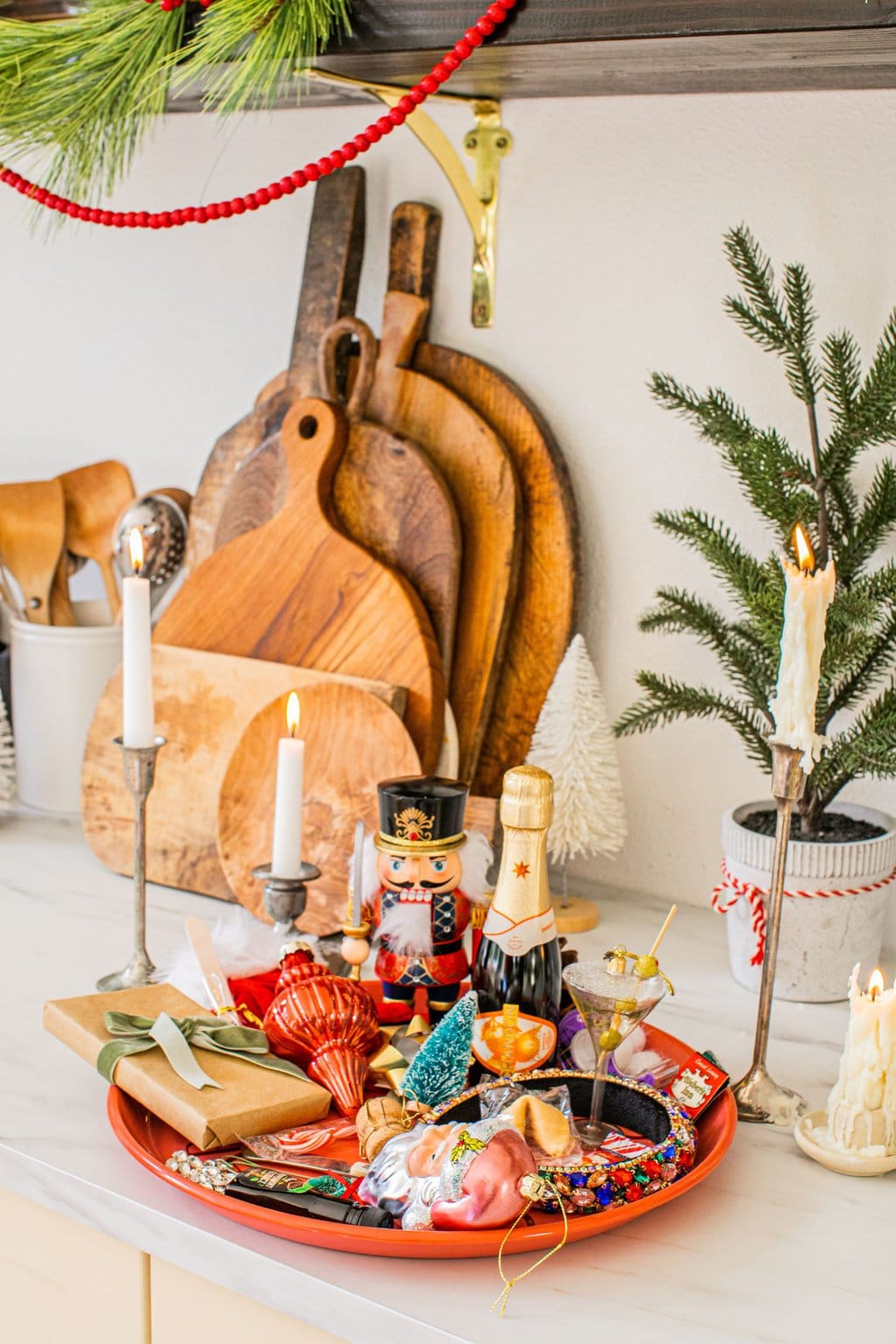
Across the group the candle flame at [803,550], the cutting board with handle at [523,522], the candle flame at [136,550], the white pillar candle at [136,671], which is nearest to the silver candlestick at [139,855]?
the white pillar candle at [136,671]

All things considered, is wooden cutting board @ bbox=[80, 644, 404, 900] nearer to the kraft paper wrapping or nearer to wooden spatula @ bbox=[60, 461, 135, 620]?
wooden spatula @ bbox=[60, 461, 135, 620]

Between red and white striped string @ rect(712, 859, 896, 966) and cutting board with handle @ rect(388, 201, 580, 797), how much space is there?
26cm

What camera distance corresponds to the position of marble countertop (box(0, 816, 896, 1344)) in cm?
61

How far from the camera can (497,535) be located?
3.78 feet

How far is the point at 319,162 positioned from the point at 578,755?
19.4 inches

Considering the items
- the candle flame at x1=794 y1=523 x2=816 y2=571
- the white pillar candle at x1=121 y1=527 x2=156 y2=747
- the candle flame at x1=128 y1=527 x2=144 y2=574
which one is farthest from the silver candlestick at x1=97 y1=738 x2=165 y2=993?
the candle flame at x1=794 y1=523 x2=816 y2=571

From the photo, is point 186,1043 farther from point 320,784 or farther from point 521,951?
point 320,784

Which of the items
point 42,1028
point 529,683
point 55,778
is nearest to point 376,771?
point 529,683

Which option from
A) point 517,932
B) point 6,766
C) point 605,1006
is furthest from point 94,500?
point 605,1006

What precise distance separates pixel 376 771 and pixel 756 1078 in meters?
0.41

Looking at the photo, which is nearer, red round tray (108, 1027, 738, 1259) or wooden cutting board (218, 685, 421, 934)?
red round tray (108, 1027, 738, 1259)

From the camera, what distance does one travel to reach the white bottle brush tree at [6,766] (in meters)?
1.33

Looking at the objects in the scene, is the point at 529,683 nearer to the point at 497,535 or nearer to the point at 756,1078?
the point at 497,535

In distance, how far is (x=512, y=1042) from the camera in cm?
80
